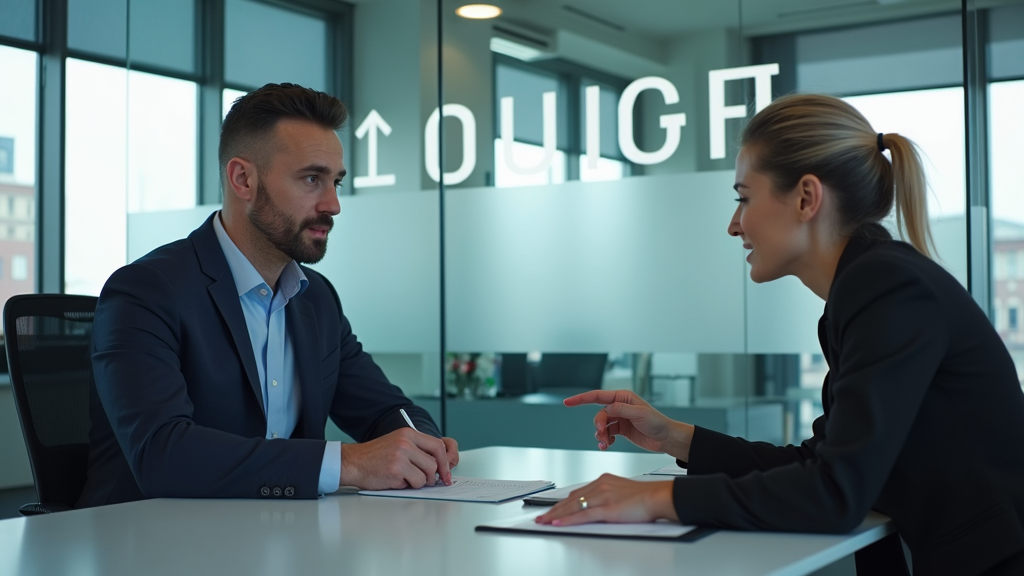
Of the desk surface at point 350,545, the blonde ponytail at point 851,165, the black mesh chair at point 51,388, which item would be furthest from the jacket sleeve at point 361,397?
the blonde ponytail at point 851,165

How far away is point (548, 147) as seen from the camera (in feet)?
14.4

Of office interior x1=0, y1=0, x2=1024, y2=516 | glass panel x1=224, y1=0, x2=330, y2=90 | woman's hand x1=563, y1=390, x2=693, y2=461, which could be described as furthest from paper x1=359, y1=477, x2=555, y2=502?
glass panel x1=224, y1=0, x2=330, y2=90

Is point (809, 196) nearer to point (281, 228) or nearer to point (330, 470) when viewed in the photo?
point (330, 470)

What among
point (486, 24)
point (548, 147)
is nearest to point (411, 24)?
point (486, 24)

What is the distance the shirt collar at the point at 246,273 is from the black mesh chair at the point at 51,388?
40 centimetres

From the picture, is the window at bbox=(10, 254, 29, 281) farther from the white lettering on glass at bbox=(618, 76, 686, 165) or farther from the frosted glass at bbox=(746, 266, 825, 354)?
the frosted glass at bbox=(746, 266, 825, 354)

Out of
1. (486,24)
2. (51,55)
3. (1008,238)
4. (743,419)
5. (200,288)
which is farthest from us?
(51,55)

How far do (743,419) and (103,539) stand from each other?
309 cm

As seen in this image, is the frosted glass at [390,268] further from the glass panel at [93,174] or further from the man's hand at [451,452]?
the man's hand at [451,452]

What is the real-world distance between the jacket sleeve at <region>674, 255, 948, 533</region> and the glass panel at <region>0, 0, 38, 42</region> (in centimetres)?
551

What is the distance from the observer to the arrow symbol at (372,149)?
4820 mm

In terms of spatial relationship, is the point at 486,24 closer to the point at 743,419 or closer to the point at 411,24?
the point at 411,24

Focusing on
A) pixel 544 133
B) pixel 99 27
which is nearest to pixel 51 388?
pixel 544 133

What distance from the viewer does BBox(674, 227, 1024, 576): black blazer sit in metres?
1.25
